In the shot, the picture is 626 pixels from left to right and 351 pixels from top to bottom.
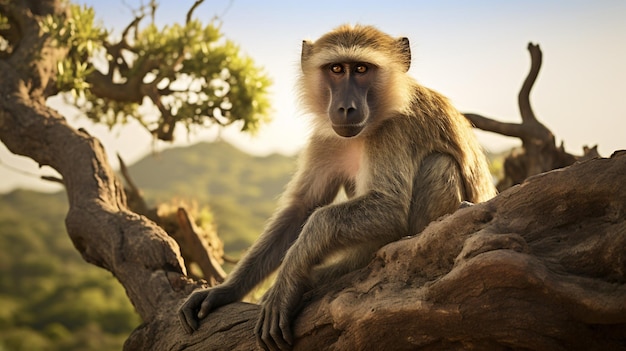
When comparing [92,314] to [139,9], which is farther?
[92,314]

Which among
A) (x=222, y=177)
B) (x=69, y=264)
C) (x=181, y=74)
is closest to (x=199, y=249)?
(x=181, y=74)

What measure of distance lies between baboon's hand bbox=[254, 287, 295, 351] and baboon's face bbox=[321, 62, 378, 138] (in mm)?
1282

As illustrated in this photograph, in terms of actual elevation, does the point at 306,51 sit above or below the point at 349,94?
above

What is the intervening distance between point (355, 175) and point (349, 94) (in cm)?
83

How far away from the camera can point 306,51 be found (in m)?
5.73

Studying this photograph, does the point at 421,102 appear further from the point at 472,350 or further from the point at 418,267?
the point at 472,350

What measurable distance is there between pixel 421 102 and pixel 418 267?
1.83 meters

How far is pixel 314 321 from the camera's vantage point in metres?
4.24

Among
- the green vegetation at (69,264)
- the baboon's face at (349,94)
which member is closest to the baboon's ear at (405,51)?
the baboon's face at (349,94)

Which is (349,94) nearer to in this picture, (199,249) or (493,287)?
(493,287)

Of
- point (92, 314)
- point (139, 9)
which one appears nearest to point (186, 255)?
point (139, 9)

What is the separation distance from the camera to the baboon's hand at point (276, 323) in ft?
14.1

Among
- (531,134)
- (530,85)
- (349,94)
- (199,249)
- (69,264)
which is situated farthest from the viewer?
(69,264)

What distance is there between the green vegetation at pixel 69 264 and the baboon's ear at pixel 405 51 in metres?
8.89
